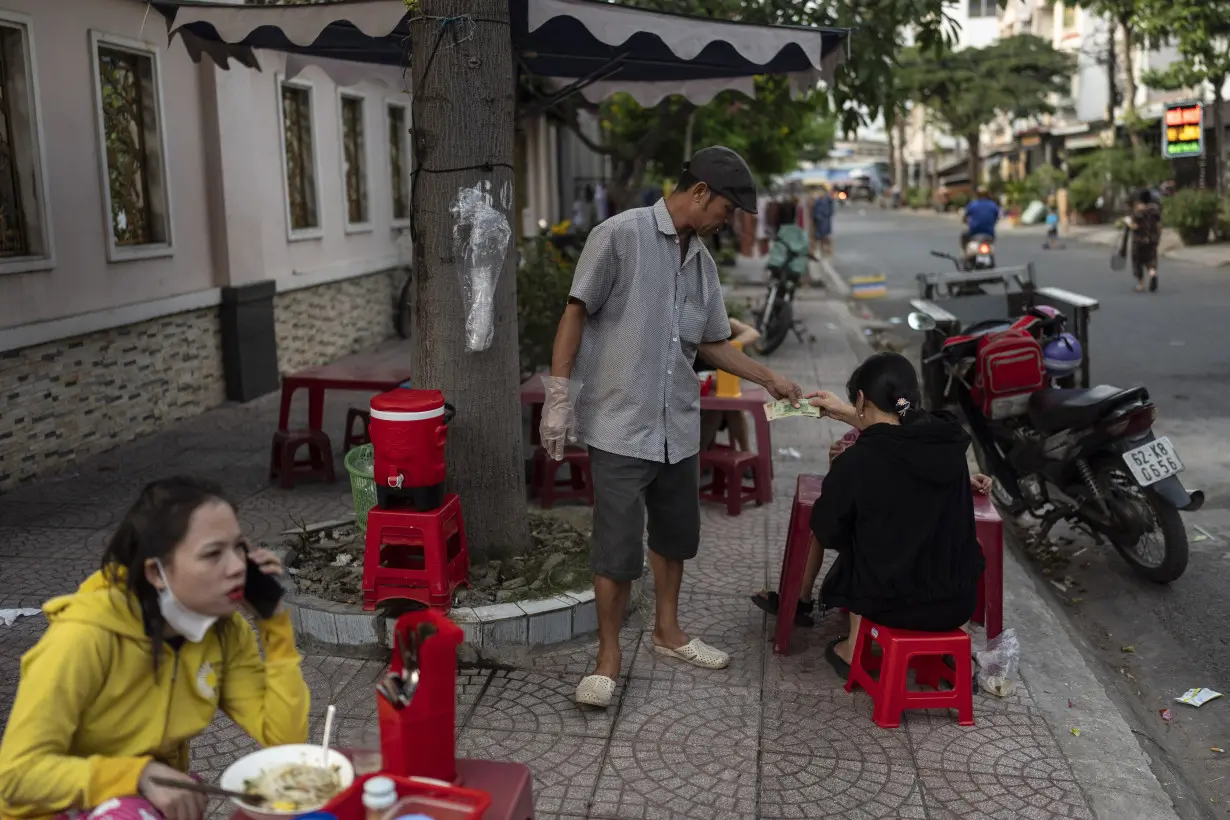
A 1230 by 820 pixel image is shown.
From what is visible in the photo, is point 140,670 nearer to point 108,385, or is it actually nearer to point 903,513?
point 903,513

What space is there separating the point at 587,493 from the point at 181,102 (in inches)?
192

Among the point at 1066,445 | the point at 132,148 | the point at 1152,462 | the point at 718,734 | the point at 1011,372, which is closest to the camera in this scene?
the point at 718,734

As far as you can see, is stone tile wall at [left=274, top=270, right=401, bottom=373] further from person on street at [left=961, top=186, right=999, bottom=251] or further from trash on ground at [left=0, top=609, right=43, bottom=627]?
person on street at [left=961, top=186, right=999, bottom=251]

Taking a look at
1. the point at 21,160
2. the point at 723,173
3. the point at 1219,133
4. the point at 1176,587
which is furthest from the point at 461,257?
the point at 1219,133

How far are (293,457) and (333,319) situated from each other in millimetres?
5182

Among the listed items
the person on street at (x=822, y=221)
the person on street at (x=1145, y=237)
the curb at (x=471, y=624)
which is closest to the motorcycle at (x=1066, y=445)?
the curb at (x=471, y=624)

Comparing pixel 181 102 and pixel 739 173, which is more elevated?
pixel 181 102

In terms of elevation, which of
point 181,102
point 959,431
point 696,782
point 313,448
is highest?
point 181,102

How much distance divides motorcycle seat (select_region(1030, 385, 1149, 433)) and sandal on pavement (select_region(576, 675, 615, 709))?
9.49ft

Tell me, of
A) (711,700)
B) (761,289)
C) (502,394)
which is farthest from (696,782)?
(761,289)

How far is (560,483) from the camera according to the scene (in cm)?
679

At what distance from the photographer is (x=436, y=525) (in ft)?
14.3

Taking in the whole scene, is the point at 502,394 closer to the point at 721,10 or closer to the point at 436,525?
the point at 436,525

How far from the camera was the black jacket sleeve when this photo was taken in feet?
12.7
